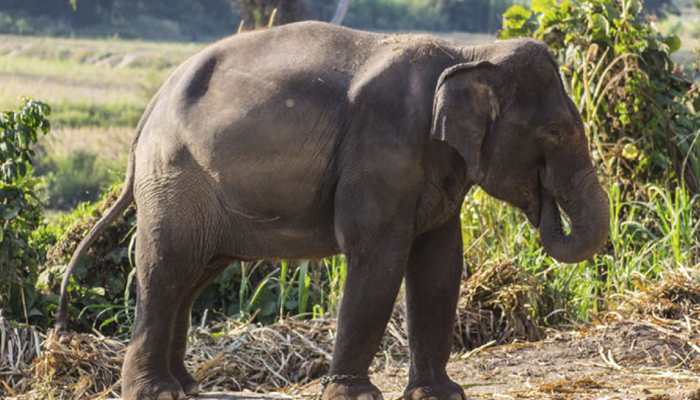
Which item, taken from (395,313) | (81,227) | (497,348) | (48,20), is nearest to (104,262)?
(81,227)

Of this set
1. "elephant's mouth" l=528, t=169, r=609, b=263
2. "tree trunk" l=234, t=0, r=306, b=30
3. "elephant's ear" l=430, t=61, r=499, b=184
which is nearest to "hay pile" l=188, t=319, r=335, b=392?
"elephant's mouth" l=528, t=169, r=609, b=263

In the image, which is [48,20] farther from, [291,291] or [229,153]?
[229,153]

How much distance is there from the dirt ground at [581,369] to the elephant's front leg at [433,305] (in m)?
0.39

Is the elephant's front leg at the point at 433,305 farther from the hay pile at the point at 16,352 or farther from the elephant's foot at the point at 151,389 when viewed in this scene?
the hay pile at the point at 16,352

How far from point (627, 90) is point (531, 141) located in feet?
13.5

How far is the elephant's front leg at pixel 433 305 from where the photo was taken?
5.93m

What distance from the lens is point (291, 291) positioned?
343 inches

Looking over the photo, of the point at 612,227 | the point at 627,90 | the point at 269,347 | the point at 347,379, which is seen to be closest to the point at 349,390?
the point at 347,379

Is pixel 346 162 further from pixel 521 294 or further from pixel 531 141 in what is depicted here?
pixel 521 294

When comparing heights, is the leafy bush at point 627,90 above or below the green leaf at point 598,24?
below

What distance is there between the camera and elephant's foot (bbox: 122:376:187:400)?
584 cm

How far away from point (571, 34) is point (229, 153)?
4.68 metres

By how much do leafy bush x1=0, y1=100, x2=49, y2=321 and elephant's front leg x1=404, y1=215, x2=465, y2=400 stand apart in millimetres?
2779

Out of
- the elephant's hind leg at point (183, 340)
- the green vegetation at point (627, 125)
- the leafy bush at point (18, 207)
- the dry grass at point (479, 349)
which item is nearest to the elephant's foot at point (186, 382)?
the elephant's hind leg at point (183, 340)
